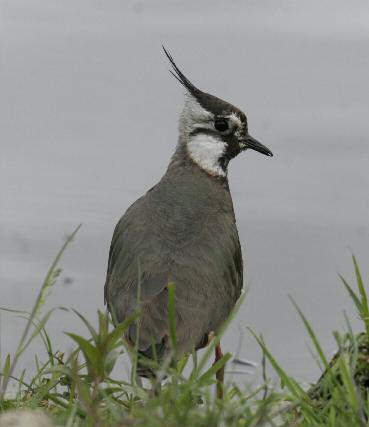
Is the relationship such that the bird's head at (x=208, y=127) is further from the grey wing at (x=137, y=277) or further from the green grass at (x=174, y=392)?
the green grass at (x=174, y=392)

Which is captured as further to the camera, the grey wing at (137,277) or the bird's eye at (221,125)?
the bird's eye at (221,125)

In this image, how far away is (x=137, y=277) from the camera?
584cm

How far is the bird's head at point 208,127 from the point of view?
7270 millimetres

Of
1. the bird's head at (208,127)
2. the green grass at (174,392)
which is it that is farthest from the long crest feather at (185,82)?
the green grass at (174,392)

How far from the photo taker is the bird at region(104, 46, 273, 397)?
219 inches

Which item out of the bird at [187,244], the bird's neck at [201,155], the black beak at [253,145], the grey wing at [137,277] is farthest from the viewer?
the black beak at [253,145]

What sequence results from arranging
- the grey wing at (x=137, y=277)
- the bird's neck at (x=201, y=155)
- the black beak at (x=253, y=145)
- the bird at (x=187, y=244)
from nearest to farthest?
the grey wing at (x=137, y=277)
the bird at (x=187, y=244)
the bird's neck at (x=201, y=155)
the black beak at (x=253, y=145)

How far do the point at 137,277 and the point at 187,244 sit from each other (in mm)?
408

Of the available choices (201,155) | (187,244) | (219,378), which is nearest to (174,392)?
(219,378)

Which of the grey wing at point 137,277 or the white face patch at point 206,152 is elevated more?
the white face patch at point 206,152

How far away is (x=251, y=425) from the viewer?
10.8ft

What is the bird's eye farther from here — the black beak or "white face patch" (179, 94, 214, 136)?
the black beak

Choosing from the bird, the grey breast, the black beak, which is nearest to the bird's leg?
the bird

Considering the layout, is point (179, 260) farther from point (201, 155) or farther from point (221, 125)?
point (221, 125)
